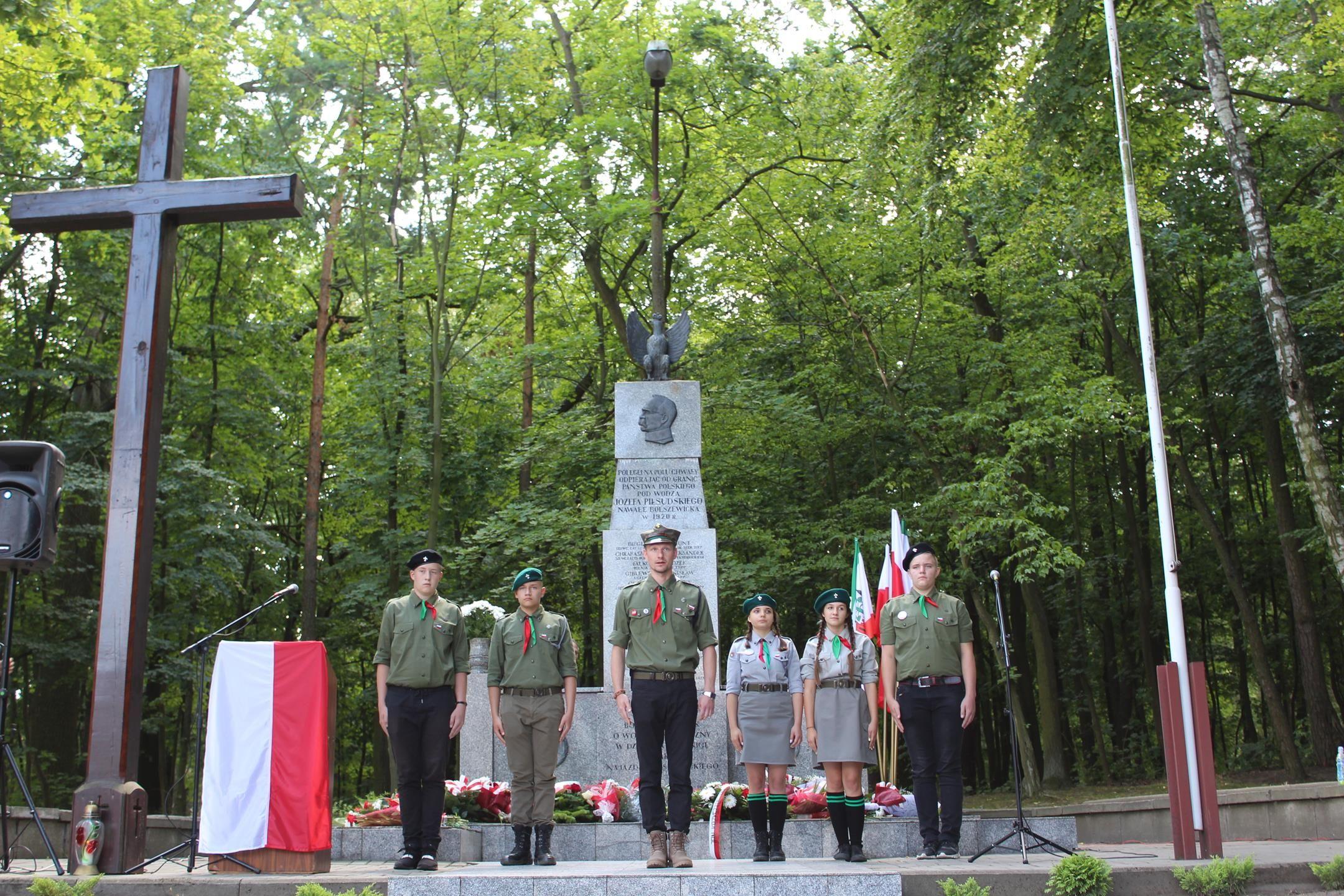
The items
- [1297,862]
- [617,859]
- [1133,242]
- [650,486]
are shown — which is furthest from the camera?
[650,486]

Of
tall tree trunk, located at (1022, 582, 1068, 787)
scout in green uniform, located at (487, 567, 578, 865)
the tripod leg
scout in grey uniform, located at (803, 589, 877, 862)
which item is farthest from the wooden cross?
tall tree trunk, located at (1022, 582, 1068, 787)

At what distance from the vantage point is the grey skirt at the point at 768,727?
668 cm

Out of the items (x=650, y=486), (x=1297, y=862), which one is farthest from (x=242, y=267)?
(x=1297, y=862)

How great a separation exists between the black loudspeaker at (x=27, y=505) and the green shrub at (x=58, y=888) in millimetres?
1855

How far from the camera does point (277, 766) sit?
636 centimetres

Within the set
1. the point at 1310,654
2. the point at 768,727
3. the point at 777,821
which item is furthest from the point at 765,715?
the point at 1310,654

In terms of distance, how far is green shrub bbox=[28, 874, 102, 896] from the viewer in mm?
5160

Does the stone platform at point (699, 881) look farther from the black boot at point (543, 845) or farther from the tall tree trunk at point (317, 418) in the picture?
the tall tree trunk at point (317, 418)

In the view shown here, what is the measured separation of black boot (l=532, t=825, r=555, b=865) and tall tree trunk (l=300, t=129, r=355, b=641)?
1198cm

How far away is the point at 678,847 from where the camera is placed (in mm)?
6039

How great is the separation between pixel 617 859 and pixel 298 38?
18127mm

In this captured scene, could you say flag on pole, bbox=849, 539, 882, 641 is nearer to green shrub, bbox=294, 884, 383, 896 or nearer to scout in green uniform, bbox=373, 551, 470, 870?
scout in green uniform, bbox=373, 551, 470, 870

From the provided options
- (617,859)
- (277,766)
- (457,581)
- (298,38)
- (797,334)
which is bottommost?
(617,859)

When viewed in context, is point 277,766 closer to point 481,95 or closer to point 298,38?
point 481,95
